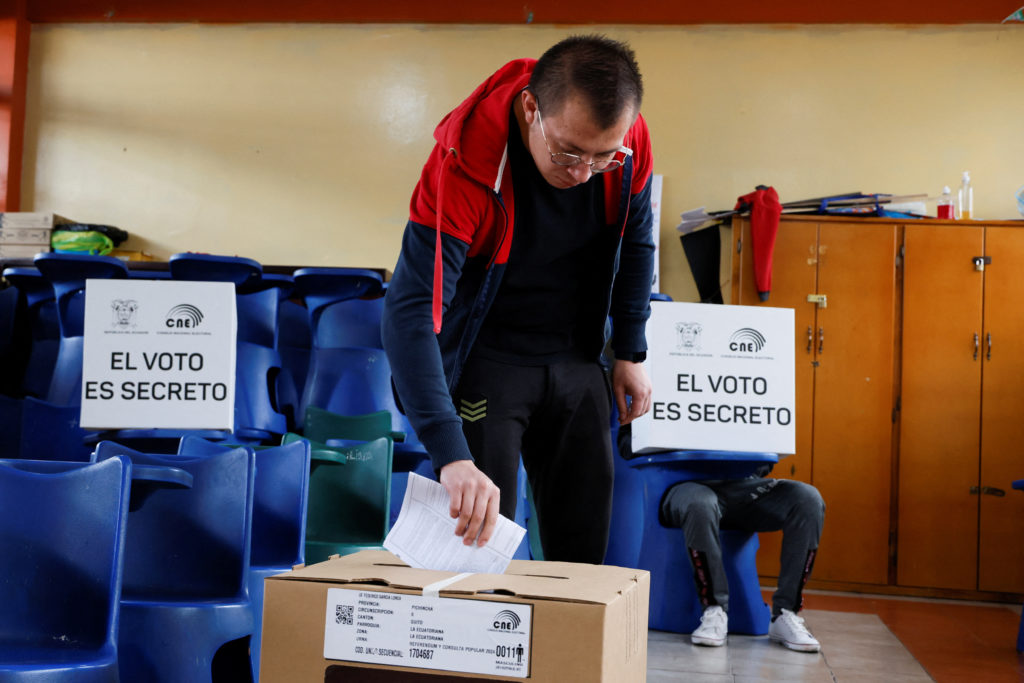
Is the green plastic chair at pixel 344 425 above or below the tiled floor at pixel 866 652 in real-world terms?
above

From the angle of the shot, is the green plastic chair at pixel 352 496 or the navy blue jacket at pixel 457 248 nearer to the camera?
the navy blue jacket at pixel 457 248

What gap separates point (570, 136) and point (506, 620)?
680 mm

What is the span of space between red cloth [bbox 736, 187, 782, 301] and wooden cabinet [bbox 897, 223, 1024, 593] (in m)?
0.73

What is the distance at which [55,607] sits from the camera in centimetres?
170

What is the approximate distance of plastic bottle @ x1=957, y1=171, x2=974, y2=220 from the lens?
17.7ft

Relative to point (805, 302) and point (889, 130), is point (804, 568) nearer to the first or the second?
point (805, 302)

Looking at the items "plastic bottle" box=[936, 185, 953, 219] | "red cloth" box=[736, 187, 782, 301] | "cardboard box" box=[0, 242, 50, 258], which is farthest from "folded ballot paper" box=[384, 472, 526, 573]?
"cardboard box" box=[0, 242, 50, 258]

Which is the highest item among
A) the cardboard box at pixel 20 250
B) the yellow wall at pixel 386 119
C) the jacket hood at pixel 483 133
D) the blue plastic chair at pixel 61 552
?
the yellow wall at pixel 386 119

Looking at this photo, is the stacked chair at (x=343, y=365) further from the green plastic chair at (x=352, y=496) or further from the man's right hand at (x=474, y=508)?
the man's right hand at (x=474, y=508)

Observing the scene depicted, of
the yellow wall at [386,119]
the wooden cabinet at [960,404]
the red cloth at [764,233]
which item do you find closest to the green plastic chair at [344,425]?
the yellow wall at [386,119]

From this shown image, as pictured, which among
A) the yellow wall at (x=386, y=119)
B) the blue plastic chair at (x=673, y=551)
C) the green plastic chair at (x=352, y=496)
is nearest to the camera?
the green plastic chair at (x=352, y=496)

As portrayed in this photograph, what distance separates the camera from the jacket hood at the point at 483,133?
149 cm

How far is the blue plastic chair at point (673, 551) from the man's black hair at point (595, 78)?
7.49ft

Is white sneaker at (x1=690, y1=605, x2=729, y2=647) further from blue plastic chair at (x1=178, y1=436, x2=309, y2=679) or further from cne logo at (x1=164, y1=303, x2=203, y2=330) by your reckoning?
cne logo at (x1=164, y1=303, x2=203, y2=330)
